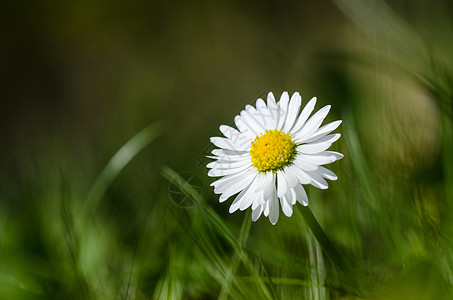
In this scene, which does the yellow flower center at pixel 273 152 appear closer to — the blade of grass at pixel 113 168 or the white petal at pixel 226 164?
the white petal at pixel 226 164

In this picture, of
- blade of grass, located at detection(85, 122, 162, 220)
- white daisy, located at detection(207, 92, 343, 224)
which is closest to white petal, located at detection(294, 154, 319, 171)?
white daisy, located at detection(207, 92, 343, 224)

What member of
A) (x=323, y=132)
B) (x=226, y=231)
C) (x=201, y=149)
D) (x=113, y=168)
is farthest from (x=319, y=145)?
(x=201, y=149)

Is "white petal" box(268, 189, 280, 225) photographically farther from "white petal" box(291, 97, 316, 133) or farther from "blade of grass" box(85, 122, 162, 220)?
"blade of grass" box(85, 122, 162, 220)

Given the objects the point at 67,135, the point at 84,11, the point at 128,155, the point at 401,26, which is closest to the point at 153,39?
the point at 84,11

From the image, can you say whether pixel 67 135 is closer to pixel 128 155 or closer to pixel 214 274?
pixel 128 155

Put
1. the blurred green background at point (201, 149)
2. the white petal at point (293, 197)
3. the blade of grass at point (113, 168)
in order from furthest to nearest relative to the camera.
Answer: the blade of grass at point (113, 168), the blurred green background at point (201, 149), the white petal at point (293, 197)

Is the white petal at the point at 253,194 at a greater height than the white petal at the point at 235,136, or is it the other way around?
the white petal at the point at 235,136

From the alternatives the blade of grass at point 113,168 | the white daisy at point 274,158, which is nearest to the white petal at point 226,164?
the white daisy at point 274,158

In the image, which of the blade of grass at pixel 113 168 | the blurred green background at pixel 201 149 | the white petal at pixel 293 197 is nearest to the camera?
the white petal at pixel 293 197
